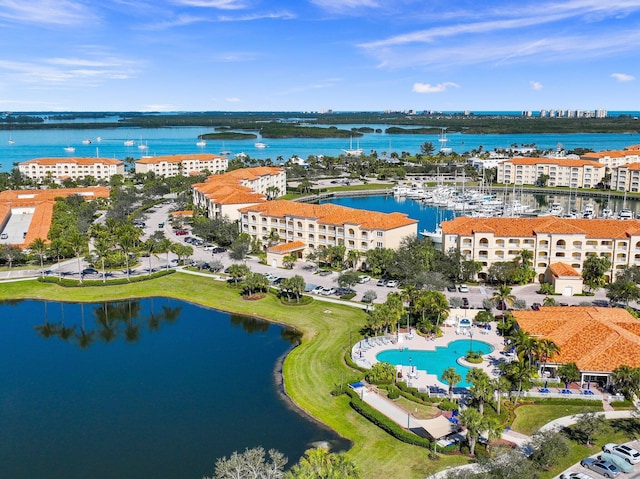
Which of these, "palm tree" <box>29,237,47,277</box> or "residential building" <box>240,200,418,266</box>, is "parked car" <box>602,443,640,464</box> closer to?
"residential building" <box>240,200,418,266</box>

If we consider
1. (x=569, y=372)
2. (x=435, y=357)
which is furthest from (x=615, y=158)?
(x=569, y=372)

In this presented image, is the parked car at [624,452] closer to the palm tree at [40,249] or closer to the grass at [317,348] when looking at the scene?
the grass at [317,348]

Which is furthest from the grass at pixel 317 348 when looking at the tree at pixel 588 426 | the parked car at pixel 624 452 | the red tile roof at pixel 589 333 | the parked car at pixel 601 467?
the red tile roof at pixel 589 333

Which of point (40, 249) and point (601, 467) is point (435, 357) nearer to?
point (601, 467)

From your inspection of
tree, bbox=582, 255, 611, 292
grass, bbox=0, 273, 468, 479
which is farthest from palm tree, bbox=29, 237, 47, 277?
tree, bbox=582, 255, 611, 292

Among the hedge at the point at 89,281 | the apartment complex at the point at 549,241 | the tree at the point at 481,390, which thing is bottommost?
the hedge at the point at 89,281

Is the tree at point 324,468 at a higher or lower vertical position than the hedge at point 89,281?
higher

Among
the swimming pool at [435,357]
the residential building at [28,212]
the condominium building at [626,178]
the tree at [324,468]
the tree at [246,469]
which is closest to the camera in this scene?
the tree at [324,468]
